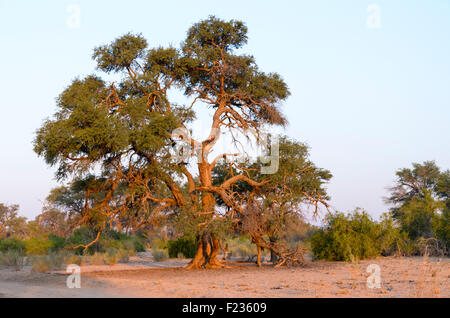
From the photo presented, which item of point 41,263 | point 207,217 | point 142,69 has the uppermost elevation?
point 142,69

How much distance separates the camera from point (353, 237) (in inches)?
858

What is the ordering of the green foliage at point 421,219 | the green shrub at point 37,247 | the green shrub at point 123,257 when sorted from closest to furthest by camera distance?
1. the green shrub at point 123,257
2. the green foliage at point 421,219
3. the green shrub at point 37,247

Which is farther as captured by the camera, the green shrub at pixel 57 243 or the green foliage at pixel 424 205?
the green shrub at pixel 57 243

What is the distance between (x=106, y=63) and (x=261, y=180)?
321 inches


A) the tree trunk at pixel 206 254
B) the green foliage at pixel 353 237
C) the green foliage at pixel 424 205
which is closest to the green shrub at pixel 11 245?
the tree trunk at pixel 206 254

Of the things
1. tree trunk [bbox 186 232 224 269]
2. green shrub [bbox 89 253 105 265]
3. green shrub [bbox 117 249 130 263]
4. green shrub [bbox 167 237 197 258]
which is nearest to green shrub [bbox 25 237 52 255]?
green shrub [bbox 117 249 130 263]

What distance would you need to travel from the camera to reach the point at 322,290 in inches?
389

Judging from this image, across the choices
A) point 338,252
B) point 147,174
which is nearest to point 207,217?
point 147,174

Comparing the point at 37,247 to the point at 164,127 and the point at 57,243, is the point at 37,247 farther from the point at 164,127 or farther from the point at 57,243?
the point at 164,127

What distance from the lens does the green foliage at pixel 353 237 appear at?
70.8 ft

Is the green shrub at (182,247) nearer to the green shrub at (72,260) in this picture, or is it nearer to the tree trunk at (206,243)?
the green shrub at (72,260)

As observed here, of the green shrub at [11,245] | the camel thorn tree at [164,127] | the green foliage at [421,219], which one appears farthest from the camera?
the green shrub at [11,245]

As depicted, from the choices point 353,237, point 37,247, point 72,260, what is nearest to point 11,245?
point 37,247
